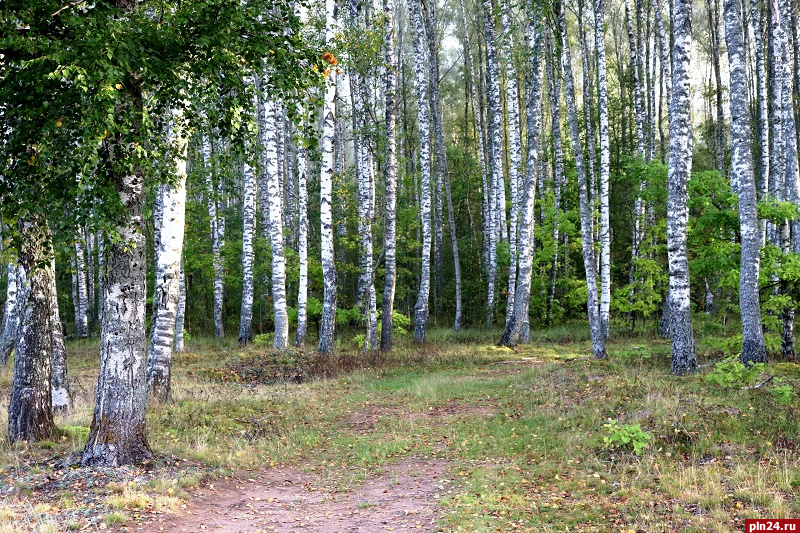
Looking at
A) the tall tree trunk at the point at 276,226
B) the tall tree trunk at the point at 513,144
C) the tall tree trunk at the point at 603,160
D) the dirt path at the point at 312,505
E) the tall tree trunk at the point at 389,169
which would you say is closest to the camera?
the dirt path at the point at 312,505

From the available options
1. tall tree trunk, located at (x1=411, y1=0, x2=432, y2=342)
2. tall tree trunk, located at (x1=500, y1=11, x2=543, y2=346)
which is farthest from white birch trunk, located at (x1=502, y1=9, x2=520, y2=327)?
tall tree trunk, located at (x1=411, y1=0, x2=432, y2=342)

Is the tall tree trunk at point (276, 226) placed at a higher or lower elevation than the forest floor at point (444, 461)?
higher

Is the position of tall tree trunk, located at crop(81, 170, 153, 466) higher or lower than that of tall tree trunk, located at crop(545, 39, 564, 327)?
lower

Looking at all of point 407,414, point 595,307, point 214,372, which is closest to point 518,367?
point 595,307

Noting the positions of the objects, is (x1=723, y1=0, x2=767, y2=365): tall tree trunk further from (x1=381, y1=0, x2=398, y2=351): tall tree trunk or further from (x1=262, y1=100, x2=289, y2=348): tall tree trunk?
(x1=262, y1=100, x2=289, y2=348): tall tree trunk

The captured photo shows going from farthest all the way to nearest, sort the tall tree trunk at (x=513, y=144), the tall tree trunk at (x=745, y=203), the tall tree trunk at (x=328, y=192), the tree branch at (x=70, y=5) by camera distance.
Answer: the tall tree trunk at (x=513, y=144) < the tall tree trunk at (x=328, y=192) < the tall tree trunk at (x=745, y=203) < the tree branch at (x=70, y=5)

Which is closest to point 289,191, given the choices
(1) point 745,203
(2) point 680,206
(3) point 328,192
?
(3) point 328,192

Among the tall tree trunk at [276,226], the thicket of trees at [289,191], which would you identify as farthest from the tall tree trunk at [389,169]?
the tall tree trunk at [276,226]

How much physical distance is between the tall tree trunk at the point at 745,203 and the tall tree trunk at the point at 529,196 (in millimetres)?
6343

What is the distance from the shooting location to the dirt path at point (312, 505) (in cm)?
570

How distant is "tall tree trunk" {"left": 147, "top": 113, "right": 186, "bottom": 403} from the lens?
988 cm

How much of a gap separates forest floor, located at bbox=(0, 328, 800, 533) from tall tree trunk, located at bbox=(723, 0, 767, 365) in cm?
71

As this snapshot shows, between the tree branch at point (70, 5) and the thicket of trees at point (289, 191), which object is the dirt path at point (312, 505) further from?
the tree branch at point (70, 5)

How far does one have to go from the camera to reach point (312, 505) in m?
6.39
